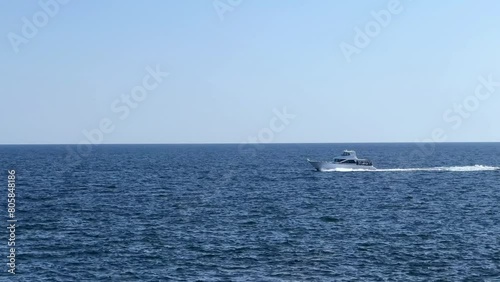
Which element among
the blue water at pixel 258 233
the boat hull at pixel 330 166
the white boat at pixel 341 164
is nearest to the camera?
the blue water at pixel 258 233

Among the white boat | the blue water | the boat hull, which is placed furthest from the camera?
the white boat

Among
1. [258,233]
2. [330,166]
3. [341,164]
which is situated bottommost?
[258,233]

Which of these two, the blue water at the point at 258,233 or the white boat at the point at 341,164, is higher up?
the white boat at the point at 341,164

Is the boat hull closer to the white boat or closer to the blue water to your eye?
the white boat

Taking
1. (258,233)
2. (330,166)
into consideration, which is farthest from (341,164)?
(258,233)

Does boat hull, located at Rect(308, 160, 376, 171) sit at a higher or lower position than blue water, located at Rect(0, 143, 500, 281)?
higher

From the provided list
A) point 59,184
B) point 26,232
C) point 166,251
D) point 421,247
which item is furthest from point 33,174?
point 421,247

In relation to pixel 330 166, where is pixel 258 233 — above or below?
below

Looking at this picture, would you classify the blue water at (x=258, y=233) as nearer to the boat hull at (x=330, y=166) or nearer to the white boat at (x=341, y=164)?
the boat hull at (x=330, y=166)

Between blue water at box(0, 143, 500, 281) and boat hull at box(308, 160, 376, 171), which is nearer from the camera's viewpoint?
blue water at box(0, 143, 500, 281)

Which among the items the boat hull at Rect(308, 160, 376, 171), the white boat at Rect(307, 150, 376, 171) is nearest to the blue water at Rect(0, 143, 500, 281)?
the boat hull at Rect(308, 160, 376, 171)

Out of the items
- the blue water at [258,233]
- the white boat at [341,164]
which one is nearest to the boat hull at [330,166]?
the white boat at [341,164]

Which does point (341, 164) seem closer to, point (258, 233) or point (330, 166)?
point (330, 166)

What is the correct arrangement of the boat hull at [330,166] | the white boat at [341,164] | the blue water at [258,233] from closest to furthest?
1. the blue water at [258,233]
2. the boat hull at [330,166]
3. the white boat at [341,164]
